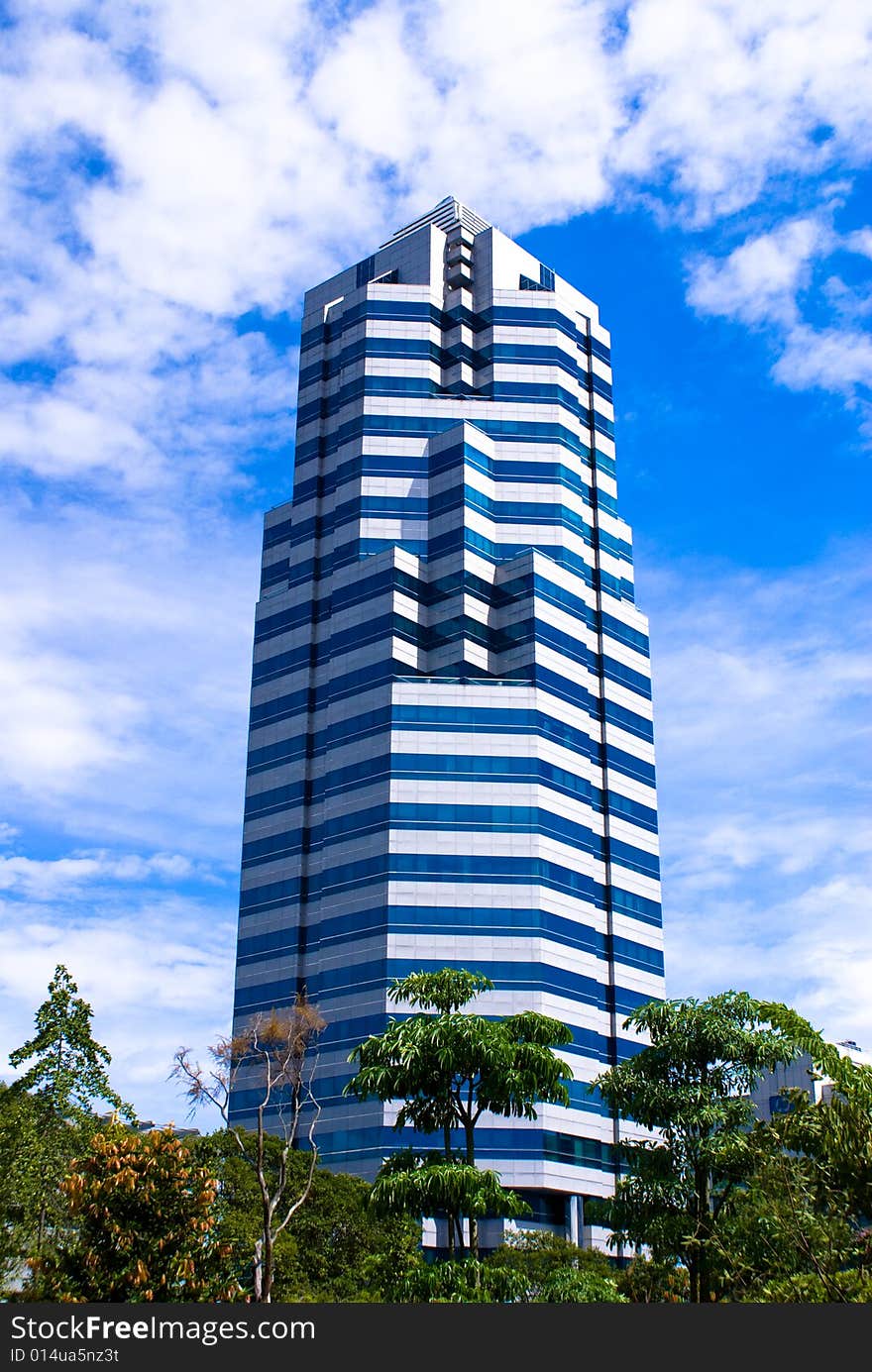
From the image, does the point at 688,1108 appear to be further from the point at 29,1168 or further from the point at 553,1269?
the point at 29,1168

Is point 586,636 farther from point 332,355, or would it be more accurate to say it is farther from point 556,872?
point 332,355

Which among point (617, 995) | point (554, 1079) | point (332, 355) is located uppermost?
point (332, 355)

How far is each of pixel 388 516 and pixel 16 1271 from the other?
244 feet

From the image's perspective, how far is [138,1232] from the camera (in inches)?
1497

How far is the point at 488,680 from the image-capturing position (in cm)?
10631

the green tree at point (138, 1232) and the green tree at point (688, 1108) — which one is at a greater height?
the green tree at point (688, 1108)

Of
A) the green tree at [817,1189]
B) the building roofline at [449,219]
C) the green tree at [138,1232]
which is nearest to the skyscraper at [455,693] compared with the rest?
the building roofline at [449,219]

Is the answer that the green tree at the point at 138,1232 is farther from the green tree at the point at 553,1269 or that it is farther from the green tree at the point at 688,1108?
the green tree at the point at 688,1108

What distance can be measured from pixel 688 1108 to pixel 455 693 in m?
57.9

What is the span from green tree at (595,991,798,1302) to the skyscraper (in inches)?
1645

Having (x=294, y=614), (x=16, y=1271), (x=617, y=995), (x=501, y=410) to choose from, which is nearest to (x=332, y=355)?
(x=501, y=410)

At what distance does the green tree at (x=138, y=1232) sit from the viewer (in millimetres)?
36938

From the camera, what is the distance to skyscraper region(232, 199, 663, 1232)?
322 ft

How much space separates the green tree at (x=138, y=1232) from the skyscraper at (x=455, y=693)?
167 feet
